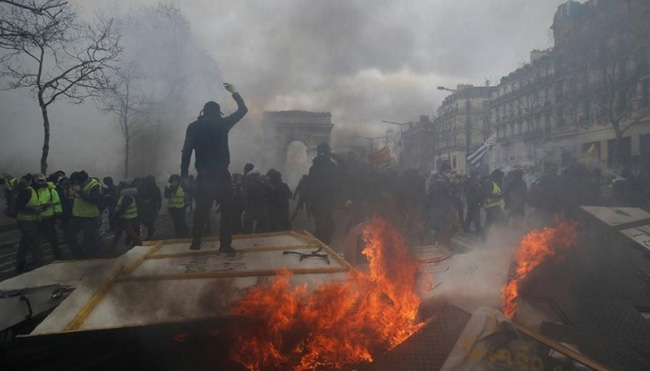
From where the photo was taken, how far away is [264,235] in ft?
19.5

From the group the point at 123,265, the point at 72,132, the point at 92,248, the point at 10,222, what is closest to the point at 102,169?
the point at 72,132

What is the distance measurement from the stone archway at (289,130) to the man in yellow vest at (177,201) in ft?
21.0

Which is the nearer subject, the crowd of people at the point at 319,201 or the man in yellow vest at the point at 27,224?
the man in yellow vest at the point at 27,224

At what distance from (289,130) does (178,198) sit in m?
10.7

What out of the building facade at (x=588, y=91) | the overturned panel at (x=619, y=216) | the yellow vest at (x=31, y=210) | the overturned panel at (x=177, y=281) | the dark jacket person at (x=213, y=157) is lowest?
the overturned panel at (x=177, y=281)

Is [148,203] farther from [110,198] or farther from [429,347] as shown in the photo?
[429,347]

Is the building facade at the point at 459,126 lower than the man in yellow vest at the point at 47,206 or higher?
higher

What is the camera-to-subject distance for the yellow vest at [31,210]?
7.36 meters

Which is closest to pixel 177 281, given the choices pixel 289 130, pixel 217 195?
pixel 217 195

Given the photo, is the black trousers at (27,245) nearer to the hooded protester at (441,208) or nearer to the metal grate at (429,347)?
the metal grate at (429,347)

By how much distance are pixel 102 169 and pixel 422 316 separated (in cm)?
2691

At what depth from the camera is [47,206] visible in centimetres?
763

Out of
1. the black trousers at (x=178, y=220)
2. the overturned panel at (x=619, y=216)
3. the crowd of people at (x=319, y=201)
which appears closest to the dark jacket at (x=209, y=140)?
the crowd of people at (x=319, y=201)

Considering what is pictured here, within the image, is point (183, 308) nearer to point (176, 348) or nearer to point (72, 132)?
point (176, 348)
